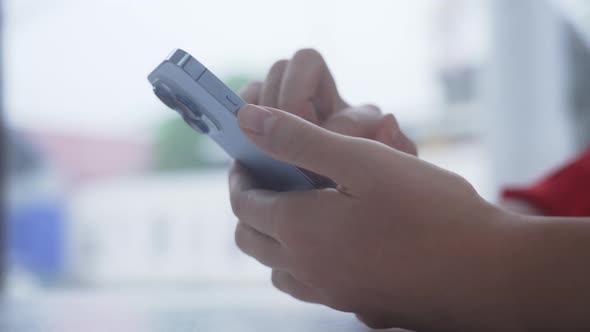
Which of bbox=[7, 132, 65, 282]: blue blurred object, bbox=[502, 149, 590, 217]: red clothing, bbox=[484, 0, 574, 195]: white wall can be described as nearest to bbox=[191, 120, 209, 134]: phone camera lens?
bbox=[502, 149, 590, 217]: red clothing

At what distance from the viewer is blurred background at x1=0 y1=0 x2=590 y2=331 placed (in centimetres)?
170

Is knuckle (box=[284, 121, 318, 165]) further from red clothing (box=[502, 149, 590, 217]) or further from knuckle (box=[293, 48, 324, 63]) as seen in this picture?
red clothing (box=[502, 149, 590, 217])

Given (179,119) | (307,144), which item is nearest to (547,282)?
(307,144)

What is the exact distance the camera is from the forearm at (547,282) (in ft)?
1.04

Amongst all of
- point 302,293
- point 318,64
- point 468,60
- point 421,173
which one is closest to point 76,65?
point 468,60

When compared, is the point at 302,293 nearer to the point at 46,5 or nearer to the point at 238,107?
the point at 238,107

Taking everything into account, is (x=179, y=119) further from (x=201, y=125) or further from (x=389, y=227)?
(x=389, y=227)

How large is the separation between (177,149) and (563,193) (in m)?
1.48

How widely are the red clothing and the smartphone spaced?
562 mm

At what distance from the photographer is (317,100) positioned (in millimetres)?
576

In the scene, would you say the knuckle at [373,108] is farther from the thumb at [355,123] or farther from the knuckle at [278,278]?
the knuckle at [278,278]

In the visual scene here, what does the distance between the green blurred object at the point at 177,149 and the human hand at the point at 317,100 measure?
4.68 ft

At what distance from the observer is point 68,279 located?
2.09 m

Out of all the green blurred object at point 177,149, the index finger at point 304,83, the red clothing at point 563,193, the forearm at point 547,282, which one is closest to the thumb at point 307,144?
the forearm at point 547,282
